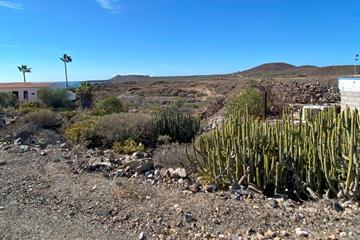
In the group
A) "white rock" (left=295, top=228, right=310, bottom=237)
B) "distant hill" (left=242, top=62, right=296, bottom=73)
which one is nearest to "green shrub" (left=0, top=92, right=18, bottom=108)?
"white rock" (left=295, top=228, right=310, bottom=237)

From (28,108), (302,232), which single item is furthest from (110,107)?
(302,232)

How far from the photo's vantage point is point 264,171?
6059mm

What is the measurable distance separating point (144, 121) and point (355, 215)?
843cm

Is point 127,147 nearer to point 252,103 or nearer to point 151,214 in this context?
point 151,214

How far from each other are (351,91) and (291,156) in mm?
6311

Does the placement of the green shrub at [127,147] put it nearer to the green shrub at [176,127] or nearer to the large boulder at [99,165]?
the green shrub at [176,127]

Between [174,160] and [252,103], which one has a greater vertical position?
[252,103]

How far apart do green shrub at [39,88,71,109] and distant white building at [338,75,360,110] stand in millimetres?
30156

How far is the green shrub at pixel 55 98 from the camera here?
36.3 meters

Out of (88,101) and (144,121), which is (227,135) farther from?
(88,101)

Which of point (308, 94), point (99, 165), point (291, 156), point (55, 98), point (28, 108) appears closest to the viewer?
point (291, 156)

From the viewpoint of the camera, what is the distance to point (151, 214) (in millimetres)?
4832

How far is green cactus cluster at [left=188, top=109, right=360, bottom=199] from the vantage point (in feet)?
17.3

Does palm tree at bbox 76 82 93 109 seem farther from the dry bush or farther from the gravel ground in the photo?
the gravel ground
